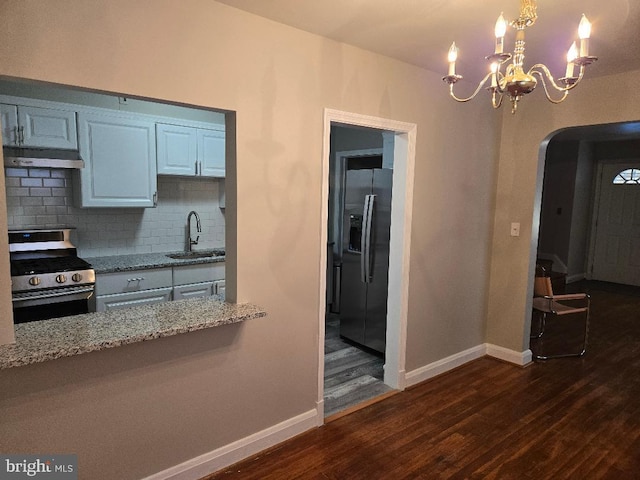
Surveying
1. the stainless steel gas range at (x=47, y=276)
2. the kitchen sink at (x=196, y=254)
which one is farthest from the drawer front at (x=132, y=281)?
the kitchen sink at (x=196, y=254)

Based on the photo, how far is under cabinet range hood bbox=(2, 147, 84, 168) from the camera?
10.0 feet

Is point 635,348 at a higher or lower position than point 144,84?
lower

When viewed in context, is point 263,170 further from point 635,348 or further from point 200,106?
point 635,348

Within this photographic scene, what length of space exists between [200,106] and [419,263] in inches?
81.5

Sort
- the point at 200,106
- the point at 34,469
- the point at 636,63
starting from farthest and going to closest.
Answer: the point at 636,63 → the point at 200,106 → the point at 34,469

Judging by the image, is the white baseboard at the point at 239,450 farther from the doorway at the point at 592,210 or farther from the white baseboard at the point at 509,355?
the doorway at the point at 592,210

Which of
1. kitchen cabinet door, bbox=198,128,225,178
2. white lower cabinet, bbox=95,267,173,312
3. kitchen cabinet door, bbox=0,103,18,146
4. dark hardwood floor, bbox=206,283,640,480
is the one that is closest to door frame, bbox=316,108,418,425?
dark hardwood floor, bbox=206,283,640,480

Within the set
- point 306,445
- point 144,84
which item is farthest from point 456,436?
point 144,84

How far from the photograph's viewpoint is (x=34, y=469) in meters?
1.77

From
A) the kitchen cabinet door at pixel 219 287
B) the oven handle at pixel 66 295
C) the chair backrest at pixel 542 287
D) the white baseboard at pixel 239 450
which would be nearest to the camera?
the white baseboard at pixel 239 450

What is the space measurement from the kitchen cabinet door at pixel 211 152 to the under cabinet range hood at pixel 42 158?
1.10 meters

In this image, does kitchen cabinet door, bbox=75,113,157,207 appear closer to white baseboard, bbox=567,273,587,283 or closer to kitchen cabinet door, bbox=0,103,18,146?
kitchen cabinet door, bbox=0,103,18,146

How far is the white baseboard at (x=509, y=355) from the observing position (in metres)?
3.80

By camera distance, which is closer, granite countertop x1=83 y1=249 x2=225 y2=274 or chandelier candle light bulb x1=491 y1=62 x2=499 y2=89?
chandelier candle light bulb x1=491 y1=62 x2=499 y2=89
